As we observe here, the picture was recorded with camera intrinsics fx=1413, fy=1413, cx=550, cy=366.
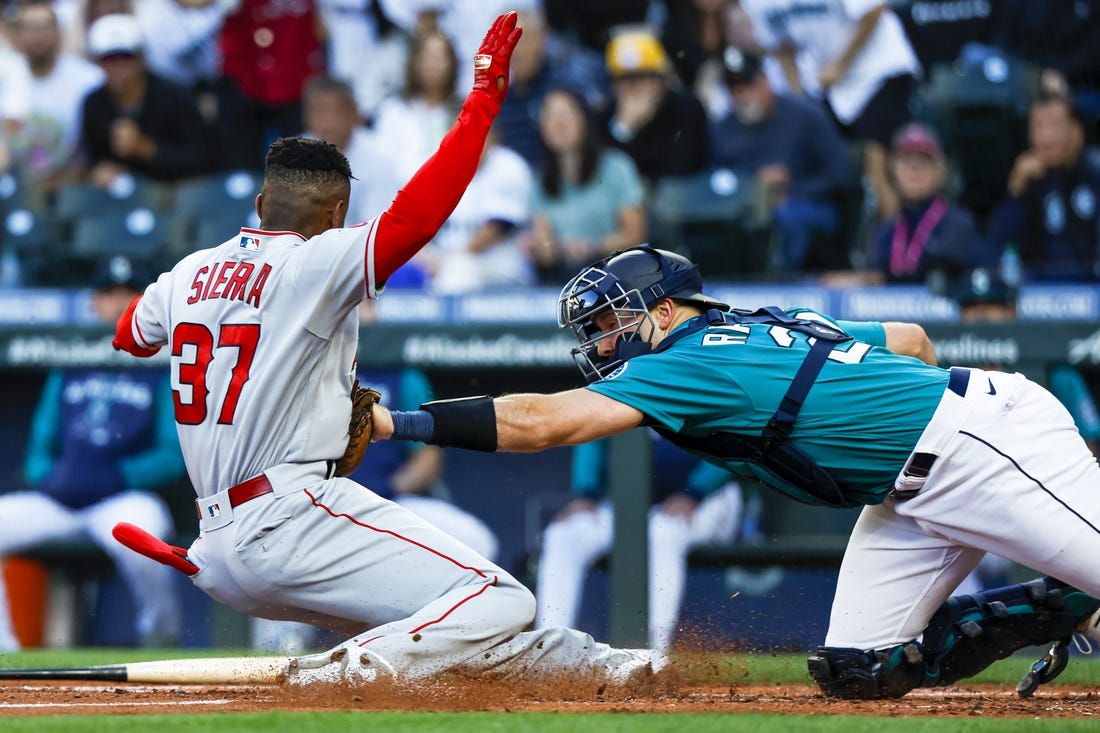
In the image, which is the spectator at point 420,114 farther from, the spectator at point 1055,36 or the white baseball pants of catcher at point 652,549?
the spectator at point 1055,36

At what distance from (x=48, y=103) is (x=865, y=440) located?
25.3 ft

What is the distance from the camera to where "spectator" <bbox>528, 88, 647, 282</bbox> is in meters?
8.47

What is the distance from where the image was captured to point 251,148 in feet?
32.0

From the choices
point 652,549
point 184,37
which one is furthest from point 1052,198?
point 184,37

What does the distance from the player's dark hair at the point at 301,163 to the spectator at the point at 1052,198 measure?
520 centimetres

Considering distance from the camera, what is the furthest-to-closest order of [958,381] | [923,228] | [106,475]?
[923,228] < [106,475] < [958,381]

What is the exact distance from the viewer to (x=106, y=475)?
7.61 meters

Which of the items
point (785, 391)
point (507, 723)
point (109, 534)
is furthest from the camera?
point (109, 534)

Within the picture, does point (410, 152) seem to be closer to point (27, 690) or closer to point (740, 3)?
point (740, 3)

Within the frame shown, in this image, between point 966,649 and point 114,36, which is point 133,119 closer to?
point 114,36

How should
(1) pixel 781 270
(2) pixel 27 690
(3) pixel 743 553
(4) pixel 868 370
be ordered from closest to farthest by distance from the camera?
(4) pixel 868 370 < (2) pixel 27 690 < (3) pixel 743 553 < (1) pixel 781 270

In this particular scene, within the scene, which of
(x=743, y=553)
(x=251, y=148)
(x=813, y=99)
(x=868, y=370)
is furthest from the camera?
(x=251, y=148)

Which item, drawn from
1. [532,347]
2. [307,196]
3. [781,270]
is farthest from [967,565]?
[781,270]

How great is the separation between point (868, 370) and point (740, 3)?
585 cm
